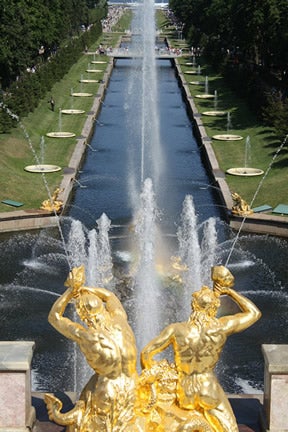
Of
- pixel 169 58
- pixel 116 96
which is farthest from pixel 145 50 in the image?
pixel 116 96

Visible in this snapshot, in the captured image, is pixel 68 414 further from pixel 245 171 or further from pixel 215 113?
pixel 215 113

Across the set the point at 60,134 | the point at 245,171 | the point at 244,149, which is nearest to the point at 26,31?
the point at 60,134

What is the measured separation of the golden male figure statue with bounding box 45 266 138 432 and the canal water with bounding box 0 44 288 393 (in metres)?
5.85

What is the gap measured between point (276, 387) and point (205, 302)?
5.22ft

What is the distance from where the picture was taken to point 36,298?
21.6 meters

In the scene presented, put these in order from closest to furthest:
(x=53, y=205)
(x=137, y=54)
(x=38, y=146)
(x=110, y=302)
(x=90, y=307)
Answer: (x=90, y=307) < (x=110, y=302) < (x=53, y=205) < (x=38, y=146) < (x=137, y=54)

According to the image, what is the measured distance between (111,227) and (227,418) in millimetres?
17356

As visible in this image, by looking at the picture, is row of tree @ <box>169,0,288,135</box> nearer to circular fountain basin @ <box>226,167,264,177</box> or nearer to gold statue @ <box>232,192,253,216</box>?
circular fountain basin @ <box>226,167,264,177</box>

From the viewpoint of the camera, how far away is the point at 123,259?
80.9 ft

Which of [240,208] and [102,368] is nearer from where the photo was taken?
[102,368]

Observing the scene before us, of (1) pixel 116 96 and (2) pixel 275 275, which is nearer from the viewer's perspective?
(2) pixel 275 275

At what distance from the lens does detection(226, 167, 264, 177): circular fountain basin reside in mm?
33969

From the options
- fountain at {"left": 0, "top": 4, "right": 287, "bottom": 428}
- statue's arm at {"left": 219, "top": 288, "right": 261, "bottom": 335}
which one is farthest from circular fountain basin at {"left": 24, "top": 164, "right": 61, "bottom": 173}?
statue's arm at {"left": 219, "top": 288, "right": 261, "bottom": 335}

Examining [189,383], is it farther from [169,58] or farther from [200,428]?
[169,58]
